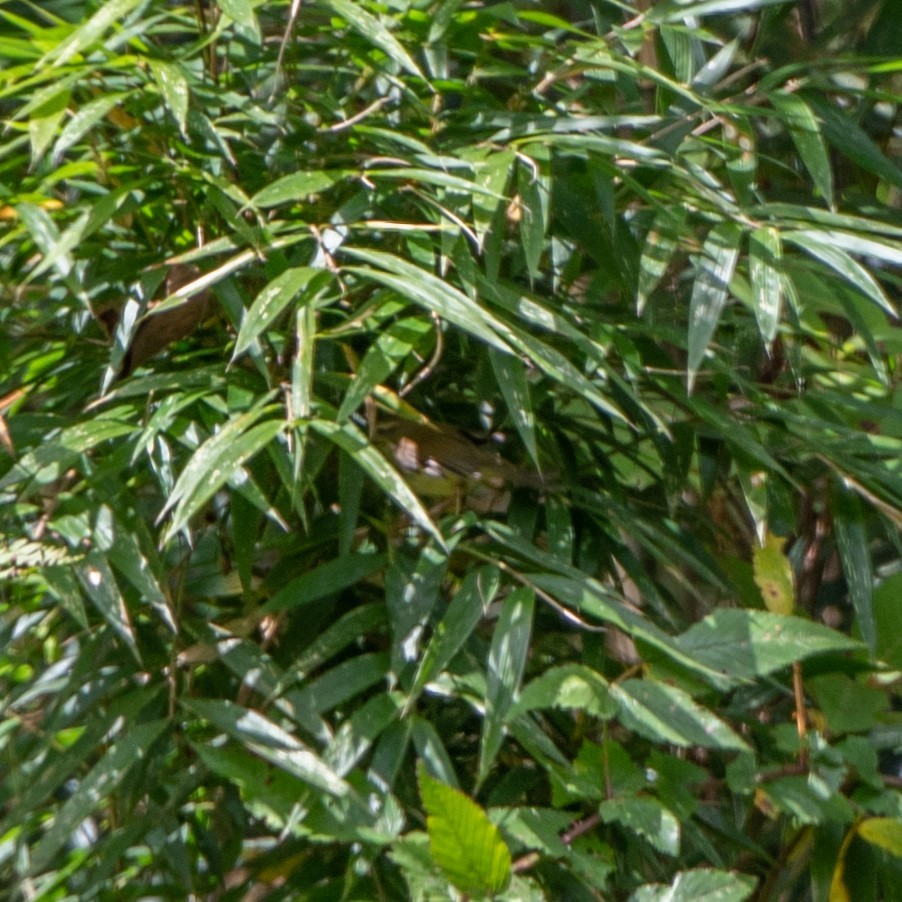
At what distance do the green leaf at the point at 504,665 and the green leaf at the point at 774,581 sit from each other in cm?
17

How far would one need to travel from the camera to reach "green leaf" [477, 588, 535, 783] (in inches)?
24.9

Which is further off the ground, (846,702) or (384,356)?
(384,356)

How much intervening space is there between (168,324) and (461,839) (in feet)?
1.10

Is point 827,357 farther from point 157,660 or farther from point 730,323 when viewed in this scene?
point 157,660

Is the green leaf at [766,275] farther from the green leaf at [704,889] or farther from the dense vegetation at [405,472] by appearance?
the green leaf at [704,889]

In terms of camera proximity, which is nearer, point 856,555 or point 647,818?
point 647,818

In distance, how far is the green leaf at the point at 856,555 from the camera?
0.78 m

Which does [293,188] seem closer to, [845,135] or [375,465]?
Answer: [375,465]

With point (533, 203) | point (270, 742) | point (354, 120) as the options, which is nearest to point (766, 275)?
point (533, 203)

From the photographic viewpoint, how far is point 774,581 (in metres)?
0.77

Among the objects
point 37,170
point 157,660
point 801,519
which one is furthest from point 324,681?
point 801,519

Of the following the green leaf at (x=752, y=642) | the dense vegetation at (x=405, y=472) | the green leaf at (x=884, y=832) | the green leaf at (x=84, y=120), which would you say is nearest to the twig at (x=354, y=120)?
the dense vegetation at (x=405, y=472)

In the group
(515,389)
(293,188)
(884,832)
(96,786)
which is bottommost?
(884,832)

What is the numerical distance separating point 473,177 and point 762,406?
0.22 metres
